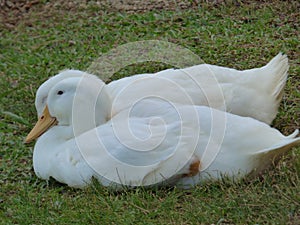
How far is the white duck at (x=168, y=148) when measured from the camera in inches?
204

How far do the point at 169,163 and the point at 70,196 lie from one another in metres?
0.74

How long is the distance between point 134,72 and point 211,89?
1662 millimetres

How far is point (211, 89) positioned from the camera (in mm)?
5855

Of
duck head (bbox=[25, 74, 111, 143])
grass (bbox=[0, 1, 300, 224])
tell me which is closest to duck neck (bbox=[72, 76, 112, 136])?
duck head (bbox=[25, 74, 111, 143])

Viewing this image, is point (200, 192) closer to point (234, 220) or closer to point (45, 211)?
point (234, 220)

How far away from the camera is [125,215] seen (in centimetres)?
479

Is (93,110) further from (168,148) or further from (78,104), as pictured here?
(168,148)

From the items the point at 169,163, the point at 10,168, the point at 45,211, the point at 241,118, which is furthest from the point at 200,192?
the point at 10,168

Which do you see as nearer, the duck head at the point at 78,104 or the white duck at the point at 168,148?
the white duck at the point at 168,148

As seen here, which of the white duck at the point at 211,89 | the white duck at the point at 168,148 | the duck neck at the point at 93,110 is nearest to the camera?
the white duck at the point at 168,148

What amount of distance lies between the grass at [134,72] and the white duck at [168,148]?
0.34ft

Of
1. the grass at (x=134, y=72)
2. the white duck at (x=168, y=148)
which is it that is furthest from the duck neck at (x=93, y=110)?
the grass at (x=134, y=72)

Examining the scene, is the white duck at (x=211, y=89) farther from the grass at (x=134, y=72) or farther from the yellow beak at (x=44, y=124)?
the grass at (x=134, y=72)

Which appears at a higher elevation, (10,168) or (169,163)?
(169,163)
